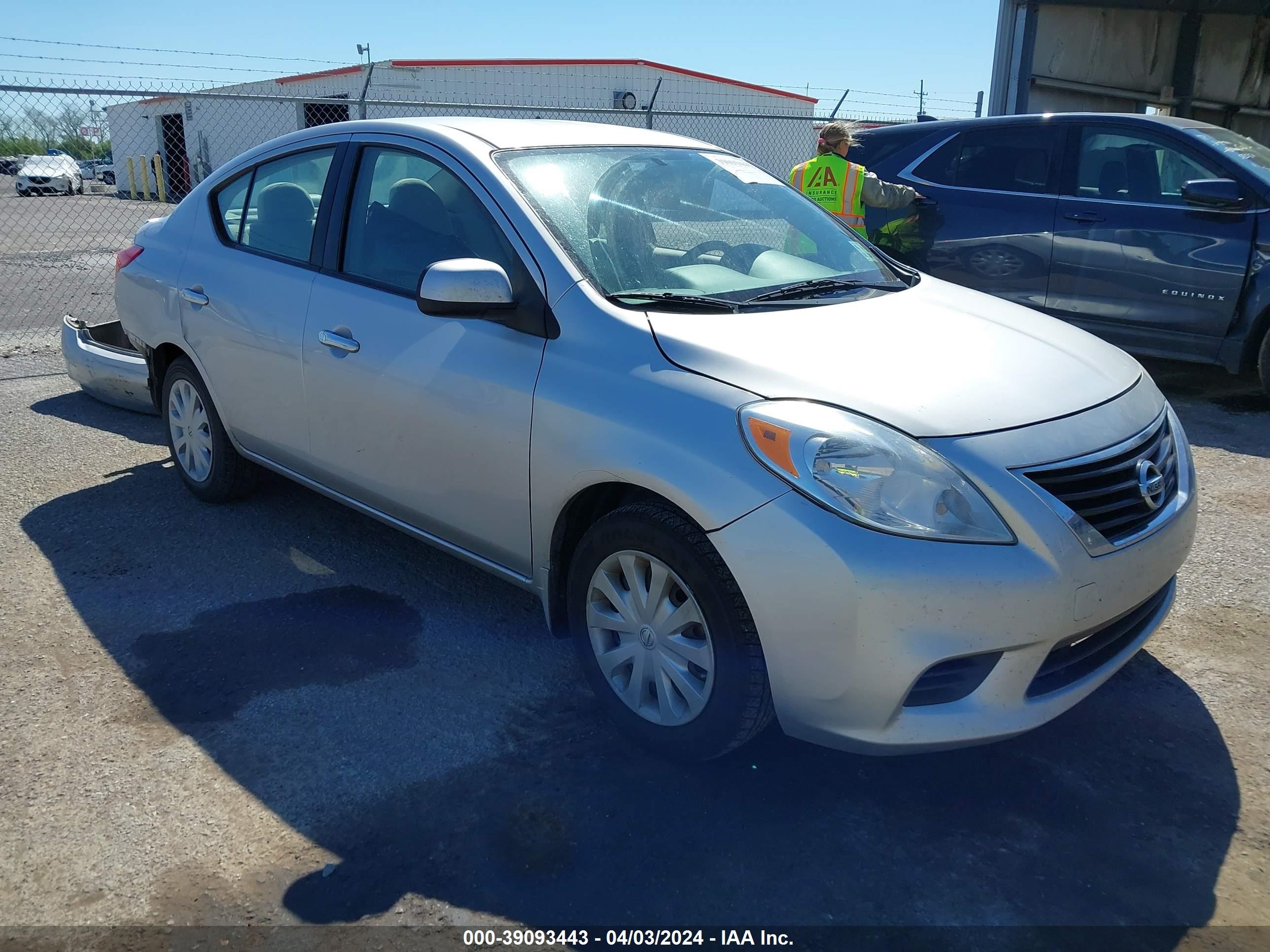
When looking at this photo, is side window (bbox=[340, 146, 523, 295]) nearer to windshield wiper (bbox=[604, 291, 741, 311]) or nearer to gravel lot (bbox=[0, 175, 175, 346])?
windshield wiper (bbox=[604, 291, 741, 311])

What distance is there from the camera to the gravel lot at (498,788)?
2420mm

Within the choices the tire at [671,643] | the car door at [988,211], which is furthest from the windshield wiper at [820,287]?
the car door at [988,211]

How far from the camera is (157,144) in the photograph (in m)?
35.9

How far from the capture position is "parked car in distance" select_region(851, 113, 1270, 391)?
20.8 ft

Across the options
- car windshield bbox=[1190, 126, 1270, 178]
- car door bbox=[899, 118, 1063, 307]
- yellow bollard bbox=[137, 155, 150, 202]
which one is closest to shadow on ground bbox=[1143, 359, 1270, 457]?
car door bbox=[899, 118, 1063, 307]

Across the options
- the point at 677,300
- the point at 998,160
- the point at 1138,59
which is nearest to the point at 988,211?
the point at 998,160

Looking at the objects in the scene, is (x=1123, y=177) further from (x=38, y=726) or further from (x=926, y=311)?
(x=38, y=726)

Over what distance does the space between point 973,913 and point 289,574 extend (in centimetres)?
291

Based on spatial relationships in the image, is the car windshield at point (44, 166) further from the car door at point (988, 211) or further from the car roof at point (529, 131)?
the car roof at point (529, 131)

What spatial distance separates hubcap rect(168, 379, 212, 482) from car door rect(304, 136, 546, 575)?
3.49 ft

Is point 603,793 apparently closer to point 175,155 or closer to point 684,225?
point 684,225

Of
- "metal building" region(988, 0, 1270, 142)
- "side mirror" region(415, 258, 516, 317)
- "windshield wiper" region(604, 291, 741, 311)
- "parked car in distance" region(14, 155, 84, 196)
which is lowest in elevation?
"parked car in distance" region(14, 155, 84, 196)

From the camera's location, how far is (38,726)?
3.11m

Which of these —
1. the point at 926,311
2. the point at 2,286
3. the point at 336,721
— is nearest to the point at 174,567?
the point at 336,721
